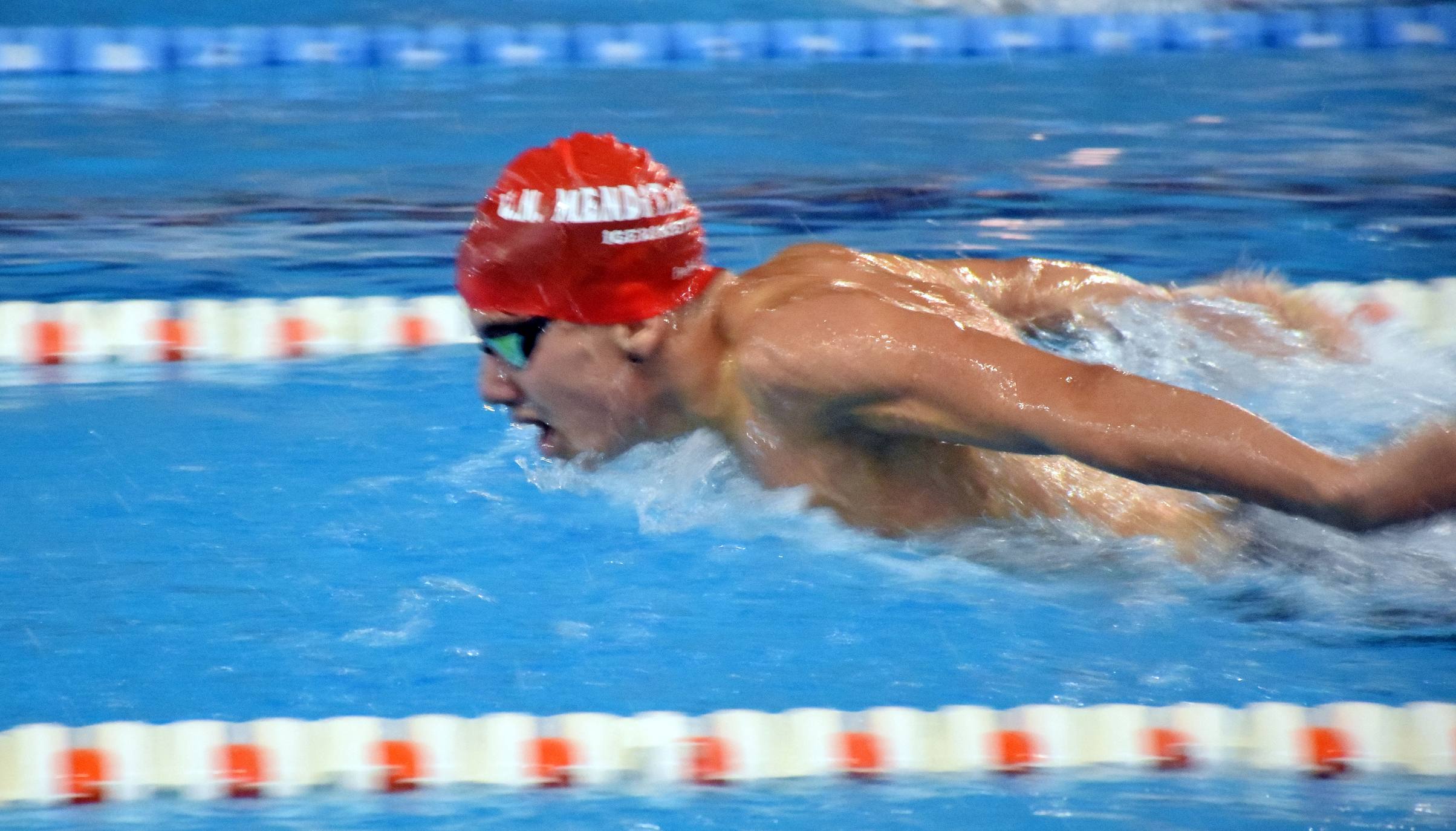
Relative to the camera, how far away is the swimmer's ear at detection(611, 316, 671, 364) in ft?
8.50

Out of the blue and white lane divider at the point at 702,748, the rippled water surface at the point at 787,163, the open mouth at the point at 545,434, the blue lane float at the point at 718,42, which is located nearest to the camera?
the blue and white lane divider at the point at 702,748

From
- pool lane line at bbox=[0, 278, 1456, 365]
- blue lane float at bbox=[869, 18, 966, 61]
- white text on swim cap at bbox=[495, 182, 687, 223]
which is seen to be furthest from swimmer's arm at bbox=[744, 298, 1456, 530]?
blue lane float at bbox=[869, 18, 966, 61]

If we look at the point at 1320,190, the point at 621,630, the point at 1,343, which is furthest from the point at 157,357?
the point at 1320,190

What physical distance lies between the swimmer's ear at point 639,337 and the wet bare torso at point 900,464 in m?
0.11

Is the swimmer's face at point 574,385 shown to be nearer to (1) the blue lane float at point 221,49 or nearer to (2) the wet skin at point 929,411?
(2) the wet skin at point 929,411

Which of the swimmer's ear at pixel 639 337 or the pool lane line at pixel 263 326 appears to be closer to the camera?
the swimmer's ear at pixel 639 337

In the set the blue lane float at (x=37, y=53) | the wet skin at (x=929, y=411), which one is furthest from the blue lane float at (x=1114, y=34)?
the wet skin at (x=929, y=411)

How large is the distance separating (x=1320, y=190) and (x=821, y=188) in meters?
1.88

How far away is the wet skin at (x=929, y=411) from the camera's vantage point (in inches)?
82.9

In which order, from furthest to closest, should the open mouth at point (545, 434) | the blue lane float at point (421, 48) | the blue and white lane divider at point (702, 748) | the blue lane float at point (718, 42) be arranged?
the blue lane float at point (718, 42) < the blue lane float at point (421, 48) < the open mouth at point (545, 434) < the blue and white lane divider at point (702, 748)

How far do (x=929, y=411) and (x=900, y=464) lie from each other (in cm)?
30

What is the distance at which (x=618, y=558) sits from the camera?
122 inches

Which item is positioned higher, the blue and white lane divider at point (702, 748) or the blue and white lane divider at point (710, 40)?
the blue and white lane divider at point (710, 40)

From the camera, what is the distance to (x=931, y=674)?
2613 mm
